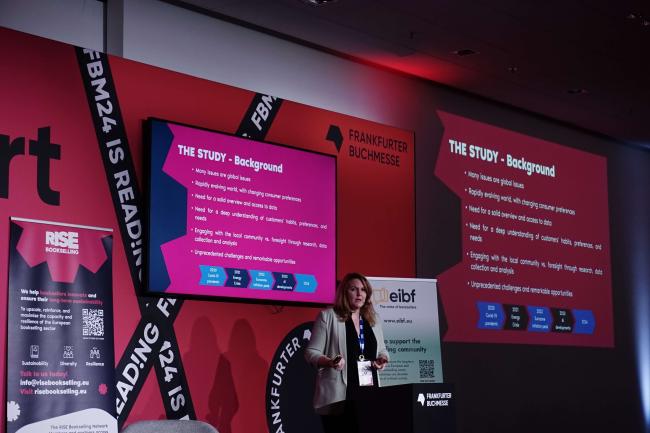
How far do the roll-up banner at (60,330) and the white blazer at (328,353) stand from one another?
4.24ft

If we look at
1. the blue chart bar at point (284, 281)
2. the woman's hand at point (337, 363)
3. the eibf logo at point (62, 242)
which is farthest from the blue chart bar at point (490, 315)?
the eibf logo at point (62, 242)

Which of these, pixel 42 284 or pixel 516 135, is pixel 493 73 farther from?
pixel 42 284

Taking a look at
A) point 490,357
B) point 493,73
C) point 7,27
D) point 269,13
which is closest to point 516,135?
point 493,73

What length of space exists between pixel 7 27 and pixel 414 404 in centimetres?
339

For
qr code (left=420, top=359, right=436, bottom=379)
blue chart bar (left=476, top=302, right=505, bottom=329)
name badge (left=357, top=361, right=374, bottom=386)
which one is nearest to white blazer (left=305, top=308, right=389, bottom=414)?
name badge (left=357, top=361, right=374, bottom=386)

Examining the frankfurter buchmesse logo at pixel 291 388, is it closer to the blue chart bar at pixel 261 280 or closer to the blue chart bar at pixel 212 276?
the blue chart bar at pixel 261 280

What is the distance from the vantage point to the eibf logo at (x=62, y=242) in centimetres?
593

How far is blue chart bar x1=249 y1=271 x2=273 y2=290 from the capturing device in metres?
6.99

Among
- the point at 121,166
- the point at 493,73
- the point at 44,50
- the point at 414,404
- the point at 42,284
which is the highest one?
the point at 493,73

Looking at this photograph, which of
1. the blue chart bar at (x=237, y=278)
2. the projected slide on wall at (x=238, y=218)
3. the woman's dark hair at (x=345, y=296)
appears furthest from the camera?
the blue chart bar at (x=237, y=278)

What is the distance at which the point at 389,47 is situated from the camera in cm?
811

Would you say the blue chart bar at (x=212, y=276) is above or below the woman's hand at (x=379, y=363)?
above

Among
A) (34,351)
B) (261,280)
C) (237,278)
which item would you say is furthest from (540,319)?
(34,351)

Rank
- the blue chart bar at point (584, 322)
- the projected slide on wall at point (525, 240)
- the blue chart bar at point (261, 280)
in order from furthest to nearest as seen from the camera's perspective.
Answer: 1. the blue chart bar at point (584, 322)
2. the projected slide on wall at point (525, 240)
3. the blue chart bar at point (261, 280)
